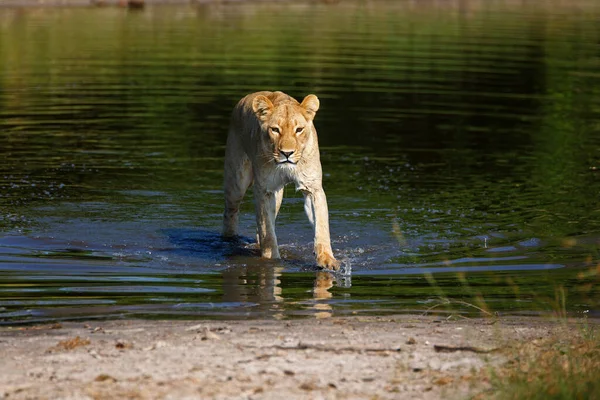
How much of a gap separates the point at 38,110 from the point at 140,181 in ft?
25.4

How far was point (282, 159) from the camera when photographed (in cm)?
988

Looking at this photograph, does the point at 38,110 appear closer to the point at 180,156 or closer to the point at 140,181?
the point at 180,156

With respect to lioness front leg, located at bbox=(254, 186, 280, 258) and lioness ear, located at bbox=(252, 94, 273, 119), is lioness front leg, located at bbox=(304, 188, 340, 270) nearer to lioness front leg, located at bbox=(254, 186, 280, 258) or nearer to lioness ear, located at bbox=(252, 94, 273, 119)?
lioness front leg, located at bbox=(254, 186, 280, 258)

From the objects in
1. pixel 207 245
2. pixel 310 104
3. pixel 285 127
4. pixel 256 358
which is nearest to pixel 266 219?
pixel 285 127

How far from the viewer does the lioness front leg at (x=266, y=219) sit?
34.7 ft

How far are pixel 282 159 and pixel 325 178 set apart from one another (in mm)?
5662

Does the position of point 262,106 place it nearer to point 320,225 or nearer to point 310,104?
point 310,104

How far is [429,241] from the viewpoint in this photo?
11734 millimetres

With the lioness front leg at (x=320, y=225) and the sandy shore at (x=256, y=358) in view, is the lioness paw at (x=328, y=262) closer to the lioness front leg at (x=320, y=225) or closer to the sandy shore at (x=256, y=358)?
the lioness front leg at (x=320, y=225)

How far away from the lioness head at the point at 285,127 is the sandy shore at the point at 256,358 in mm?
2090

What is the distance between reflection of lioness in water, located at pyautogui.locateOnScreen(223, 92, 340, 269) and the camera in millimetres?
9953

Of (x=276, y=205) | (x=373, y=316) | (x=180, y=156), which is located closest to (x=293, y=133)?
(x=276, y=205)

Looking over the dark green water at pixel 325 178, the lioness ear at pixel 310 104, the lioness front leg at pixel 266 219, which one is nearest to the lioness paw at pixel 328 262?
the dark green water at pixel 325 178

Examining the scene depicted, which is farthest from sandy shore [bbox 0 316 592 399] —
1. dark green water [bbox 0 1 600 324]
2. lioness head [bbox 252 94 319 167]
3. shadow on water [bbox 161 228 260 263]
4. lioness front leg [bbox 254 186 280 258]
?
shadow on water [bbox 161 228 260 263]
